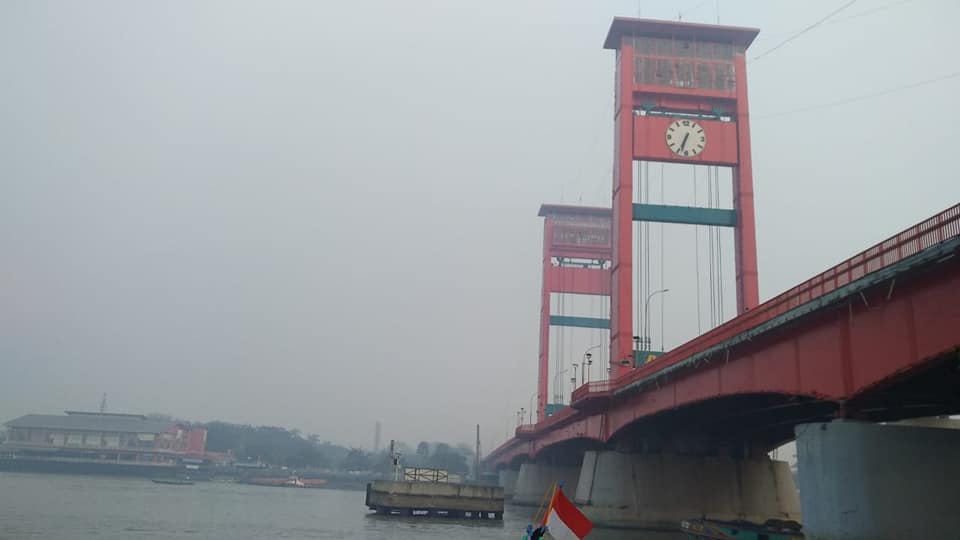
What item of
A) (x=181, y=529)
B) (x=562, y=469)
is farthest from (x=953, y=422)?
(x=562, y=469)

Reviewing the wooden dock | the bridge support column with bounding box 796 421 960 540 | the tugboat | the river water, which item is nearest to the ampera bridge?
the bridge support column with bounding box 796 421 960 540

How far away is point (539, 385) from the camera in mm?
115375

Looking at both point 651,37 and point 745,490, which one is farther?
point 651,37

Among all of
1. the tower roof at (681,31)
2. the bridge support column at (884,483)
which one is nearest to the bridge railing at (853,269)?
the bridge support column at (884,483)

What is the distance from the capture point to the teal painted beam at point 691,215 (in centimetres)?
5962

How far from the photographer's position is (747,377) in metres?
35.8

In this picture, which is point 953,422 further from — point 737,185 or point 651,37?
point 651,37

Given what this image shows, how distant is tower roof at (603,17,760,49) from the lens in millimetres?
65188

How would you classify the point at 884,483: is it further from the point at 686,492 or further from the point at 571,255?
the point at 571,255

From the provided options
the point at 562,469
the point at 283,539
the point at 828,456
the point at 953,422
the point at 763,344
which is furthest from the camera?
the point at 562,469

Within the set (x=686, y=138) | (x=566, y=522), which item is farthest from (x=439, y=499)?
(x=566, y=522)

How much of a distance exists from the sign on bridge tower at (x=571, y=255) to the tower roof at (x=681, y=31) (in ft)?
149

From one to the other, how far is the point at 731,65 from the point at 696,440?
28.8 metres

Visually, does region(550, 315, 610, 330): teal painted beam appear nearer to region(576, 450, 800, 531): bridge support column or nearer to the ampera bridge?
the ampera bridge
